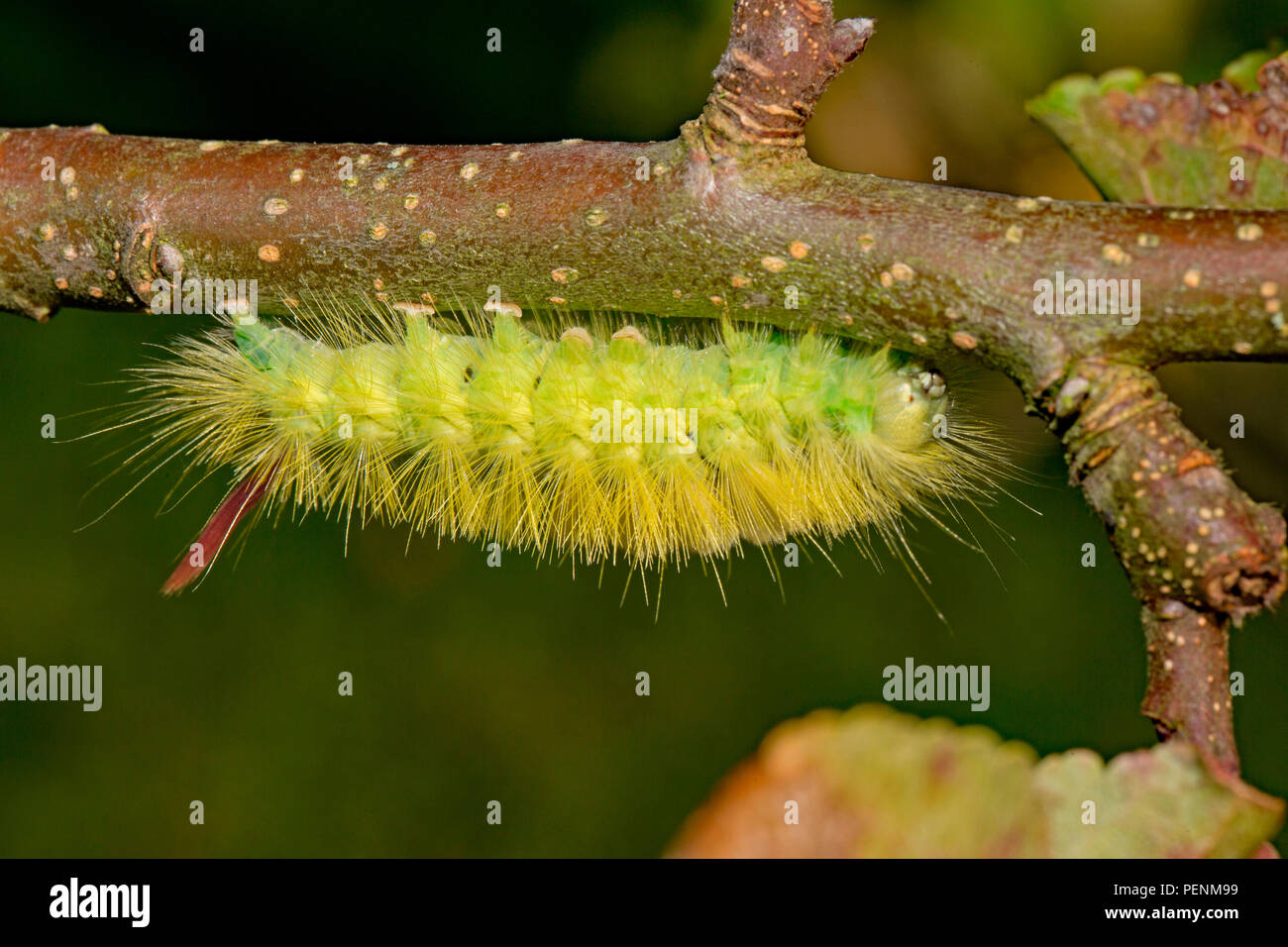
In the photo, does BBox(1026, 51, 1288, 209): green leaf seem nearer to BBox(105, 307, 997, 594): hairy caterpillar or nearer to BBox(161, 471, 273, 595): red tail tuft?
BBox(105, 307, 997, 594): hairy caterpillar

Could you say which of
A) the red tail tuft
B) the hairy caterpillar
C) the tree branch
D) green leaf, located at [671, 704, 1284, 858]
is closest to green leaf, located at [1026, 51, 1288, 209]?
the tree branch

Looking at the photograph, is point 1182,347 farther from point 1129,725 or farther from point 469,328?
point 1129,725

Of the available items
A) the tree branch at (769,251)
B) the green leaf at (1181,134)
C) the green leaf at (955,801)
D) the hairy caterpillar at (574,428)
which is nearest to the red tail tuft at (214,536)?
the hairy caterpillar at (574,428)

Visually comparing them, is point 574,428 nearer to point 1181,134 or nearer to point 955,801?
point 1181,134

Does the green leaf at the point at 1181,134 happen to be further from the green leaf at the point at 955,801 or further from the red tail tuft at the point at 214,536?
the red tail tuft at the point at 214,536

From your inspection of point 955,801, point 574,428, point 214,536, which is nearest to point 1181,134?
point 955,801

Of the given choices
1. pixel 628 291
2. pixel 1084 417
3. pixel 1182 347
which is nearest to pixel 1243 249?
pixel 1182 347
